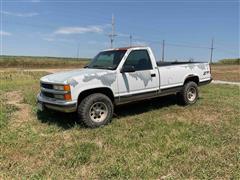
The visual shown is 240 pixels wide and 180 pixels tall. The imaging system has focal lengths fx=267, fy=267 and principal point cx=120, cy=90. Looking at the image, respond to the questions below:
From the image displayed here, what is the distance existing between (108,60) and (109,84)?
3.23 ft

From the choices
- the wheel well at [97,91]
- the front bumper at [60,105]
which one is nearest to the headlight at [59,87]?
the front bumper at [60,105]

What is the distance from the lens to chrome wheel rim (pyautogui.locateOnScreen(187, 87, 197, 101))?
823 centimetres

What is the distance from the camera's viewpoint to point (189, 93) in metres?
8.28

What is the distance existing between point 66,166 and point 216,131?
330cm

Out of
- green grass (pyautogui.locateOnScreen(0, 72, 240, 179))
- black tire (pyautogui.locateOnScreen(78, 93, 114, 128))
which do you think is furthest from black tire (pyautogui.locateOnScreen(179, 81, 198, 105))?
black tire (pyautogui.locateOnScreen(78, 93, 114, 128))

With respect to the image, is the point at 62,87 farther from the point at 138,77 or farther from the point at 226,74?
the point at 226,74

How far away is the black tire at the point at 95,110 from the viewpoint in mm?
5863

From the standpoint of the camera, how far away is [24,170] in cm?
397

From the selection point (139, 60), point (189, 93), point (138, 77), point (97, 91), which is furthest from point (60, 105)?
point (189, 93)

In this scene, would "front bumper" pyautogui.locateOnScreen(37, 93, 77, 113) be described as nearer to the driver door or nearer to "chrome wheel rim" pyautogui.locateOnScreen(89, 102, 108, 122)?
"chrome wheel rim" pyautogui.locateOnScreen(89, 102, 108, 122)

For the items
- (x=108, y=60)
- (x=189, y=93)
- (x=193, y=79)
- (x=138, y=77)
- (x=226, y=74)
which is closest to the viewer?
(x=138, y=77)

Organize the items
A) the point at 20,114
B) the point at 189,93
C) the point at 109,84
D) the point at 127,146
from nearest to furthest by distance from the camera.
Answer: the point at 127,146, the point at 109,84, the point at 20,114, the point at 189,93

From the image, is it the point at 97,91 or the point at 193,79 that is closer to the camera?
the point at 97,91

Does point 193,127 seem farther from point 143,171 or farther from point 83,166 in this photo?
point 83,166
